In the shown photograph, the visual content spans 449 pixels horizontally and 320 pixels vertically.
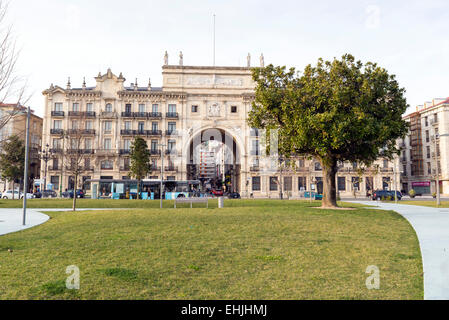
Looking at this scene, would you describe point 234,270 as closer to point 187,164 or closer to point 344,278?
point 344,278

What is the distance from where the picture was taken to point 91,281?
5.68m

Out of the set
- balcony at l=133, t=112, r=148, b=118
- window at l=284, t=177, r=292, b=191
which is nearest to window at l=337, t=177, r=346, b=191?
window at l=284, t=177, r=292, b=191

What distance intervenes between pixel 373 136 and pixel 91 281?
1811cm

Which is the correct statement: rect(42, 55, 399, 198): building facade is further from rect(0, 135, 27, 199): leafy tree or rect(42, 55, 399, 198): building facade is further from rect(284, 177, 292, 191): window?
rect(0, 135, 27, 199): leafy tree

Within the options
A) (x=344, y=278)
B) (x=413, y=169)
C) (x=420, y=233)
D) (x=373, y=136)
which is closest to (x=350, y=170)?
(x=413, y=169)

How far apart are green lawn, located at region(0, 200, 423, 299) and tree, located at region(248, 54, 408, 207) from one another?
8.90m

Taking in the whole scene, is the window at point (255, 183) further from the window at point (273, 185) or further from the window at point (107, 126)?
the window at point (107, 126)

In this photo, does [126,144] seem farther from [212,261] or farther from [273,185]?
[212,261]

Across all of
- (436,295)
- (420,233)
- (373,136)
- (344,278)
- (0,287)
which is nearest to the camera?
(436,295)

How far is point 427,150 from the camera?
219ft

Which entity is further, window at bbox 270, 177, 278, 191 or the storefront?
the storefront

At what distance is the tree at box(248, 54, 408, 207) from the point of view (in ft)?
61.9

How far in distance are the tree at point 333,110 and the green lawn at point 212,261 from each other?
8895 millimetres

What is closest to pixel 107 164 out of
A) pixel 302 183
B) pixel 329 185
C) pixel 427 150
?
pixel 302 183
